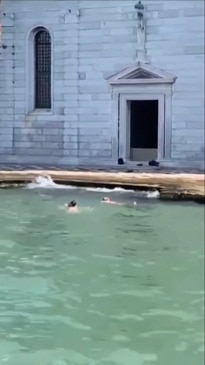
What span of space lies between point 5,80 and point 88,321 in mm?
1542

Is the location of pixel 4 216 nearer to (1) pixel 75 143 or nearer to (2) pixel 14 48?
(1) pixel 75 143

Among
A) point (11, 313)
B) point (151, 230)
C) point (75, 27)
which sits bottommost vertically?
point (11, 313)

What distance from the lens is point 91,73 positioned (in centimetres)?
200

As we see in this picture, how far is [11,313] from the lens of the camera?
2.14 feet

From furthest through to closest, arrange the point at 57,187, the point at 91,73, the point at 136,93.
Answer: the point at 91,73
the point at 136,93
the point at 57,187

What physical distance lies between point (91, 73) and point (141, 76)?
17 centimetres

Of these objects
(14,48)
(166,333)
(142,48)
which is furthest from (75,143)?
(166,333)

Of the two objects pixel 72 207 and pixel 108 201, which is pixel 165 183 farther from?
pixel 72 207

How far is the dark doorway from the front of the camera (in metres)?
0.95

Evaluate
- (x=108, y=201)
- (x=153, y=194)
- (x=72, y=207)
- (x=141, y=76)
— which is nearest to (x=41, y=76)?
(x=141, y=76)

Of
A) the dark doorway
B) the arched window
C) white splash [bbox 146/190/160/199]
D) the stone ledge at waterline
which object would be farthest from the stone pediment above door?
white splash [bbox 146/190/160/199]

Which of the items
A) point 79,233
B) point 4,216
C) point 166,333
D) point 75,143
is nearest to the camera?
point 166,333

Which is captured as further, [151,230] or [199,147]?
[199,147]

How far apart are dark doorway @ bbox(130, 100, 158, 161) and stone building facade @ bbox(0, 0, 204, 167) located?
0.02 metres
